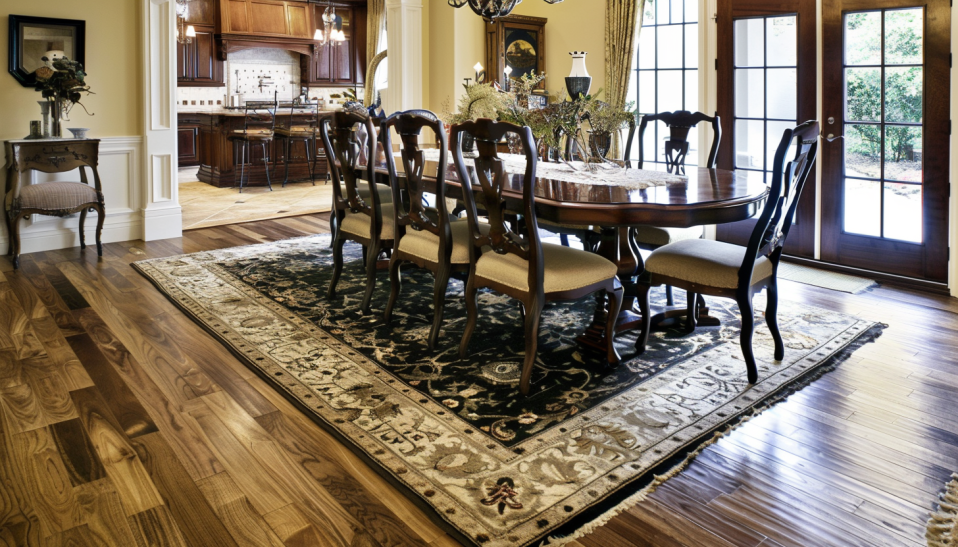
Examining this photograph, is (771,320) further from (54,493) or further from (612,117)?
(54,493)

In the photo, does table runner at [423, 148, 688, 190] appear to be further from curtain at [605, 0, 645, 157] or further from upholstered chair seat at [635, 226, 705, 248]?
curtain at [605, 0, 645, 157]

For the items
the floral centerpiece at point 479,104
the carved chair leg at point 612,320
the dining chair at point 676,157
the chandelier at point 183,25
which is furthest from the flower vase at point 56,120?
the chandelier at point 183,25

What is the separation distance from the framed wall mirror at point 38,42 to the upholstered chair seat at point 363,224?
10.1ft

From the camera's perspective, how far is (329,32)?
42.0ft

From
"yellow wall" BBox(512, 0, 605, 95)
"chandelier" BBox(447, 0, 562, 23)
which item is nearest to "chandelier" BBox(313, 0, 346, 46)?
"yellow wall" BBox(512, 0, 605, 95)

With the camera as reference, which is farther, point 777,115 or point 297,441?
point 777,115

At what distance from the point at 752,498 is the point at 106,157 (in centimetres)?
563

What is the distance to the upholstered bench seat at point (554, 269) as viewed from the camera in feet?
10.00

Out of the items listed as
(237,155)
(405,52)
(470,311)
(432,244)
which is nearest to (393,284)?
(432,244)

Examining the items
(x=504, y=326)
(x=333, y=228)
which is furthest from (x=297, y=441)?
(x=333, y=228)

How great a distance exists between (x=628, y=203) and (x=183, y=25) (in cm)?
1050

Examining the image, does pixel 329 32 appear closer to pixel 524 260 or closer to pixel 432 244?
pixel 432 244

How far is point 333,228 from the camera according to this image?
5.18 m

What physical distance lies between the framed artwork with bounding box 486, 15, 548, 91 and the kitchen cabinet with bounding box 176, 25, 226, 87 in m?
6.41
